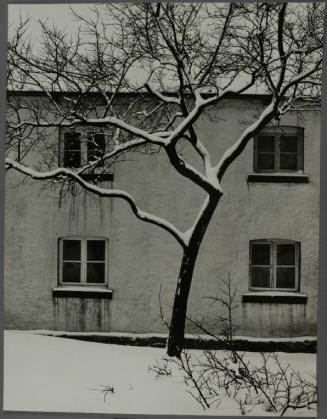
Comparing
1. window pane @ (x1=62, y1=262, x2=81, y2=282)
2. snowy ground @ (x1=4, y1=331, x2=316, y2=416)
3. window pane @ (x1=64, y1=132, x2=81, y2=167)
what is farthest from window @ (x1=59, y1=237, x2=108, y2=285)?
window pane @ (x1=64, y1=132, x2=81, y2=167)

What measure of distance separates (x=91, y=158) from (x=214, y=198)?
3.00 ft

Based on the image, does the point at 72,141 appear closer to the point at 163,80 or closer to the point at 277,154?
the point at 163,80

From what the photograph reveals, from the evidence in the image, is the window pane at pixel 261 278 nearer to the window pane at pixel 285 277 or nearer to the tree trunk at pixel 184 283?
the window pane at pixel 285 277

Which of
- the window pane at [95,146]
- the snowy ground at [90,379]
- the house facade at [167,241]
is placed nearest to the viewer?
the snowy ground at [90,379]

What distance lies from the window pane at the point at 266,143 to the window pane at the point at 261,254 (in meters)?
0.67

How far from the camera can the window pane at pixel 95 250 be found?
395 cm

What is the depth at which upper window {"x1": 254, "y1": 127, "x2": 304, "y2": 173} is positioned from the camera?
3.89 meters

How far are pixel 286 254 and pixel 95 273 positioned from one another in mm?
1326


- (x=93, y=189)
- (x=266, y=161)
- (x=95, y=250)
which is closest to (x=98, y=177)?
(x=93, y=189)

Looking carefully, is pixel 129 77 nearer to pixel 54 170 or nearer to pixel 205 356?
pixel 54 170

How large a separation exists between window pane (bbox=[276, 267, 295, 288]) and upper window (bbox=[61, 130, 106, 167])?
4.88ft

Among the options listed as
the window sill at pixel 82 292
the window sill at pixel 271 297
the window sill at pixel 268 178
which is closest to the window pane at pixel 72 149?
the window sill at pixel 82 292

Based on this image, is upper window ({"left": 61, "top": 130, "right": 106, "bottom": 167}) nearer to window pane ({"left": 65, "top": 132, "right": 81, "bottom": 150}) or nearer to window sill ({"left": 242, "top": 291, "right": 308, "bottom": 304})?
window pane ({"left": 65, "top": 132, "right": 81, "bottom": 150})

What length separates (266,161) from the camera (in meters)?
3.96
